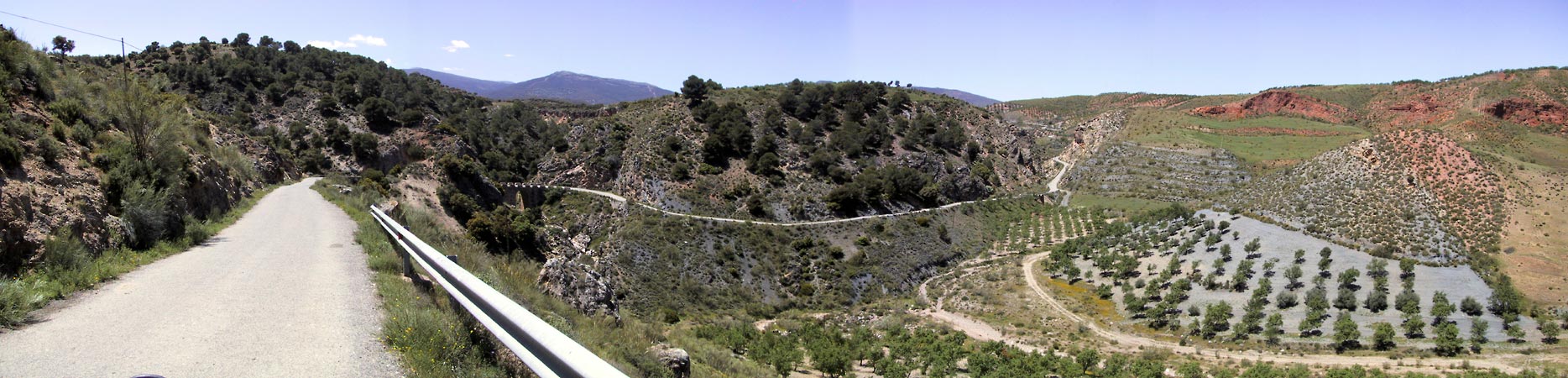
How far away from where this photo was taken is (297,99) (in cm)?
5781

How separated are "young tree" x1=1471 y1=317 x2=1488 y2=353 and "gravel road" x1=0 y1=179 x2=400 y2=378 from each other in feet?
102

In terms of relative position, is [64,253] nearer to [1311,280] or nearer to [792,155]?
[1311,280]

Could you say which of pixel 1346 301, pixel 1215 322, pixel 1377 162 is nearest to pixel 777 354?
pixel 1215 322

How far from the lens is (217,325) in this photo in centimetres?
558

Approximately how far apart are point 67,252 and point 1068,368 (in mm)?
23447

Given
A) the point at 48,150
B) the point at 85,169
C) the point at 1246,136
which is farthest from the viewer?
the point at 1246,136

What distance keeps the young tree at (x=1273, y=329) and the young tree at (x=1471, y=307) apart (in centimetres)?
606

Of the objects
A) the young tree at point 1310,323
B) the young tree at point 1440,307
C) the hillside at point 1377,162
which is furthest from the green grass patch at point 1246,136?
the young tree at point 1310,323

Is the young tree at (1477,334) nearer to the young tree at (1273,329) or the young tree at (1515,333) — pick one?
the young tree at (1515,333)

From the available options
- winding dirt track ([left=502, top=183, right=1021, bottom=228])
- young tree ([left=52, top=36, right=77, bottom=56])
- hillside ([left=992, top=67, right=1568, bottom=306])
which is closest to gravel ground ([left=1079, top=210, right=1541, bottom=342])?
hillside ([left=992, top=67, right=1568, bottom=306])

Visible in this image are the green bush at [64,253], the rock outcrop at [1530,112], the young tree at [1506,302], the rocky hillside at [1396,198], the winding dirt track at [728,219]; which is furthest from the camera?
the rock outcrop at [1530,112]

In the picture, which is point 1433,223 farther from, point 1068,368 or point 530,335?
point 530,335

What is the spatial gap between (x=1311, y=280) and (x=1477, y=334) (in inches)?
265

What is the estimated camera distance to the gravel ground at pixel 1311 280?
924 inches
